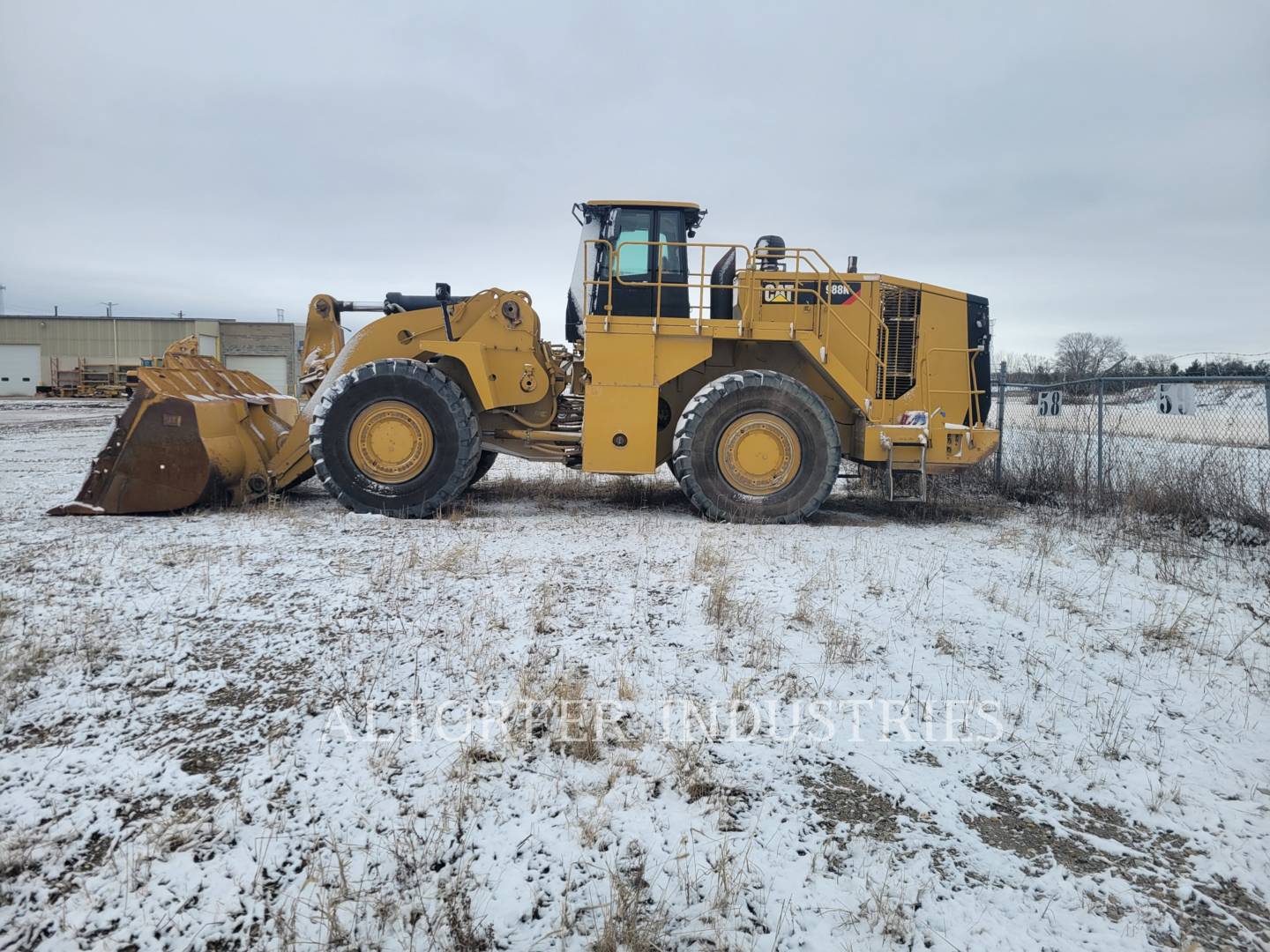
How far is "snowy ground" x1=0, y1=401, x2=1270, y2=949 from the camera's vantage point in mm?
2293

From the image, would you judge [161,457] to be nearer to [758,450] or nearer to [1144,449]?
[758,450]

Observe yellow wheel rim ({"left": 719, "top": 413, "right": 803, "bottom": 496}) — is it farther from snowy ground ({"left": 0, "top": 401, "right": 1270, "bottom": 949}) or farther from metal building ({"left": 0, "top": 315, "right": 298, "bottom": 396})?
metal building ({"left": 0, "top": 315, "right": 298, "bottom": 396})

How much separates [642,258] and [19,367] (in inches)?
Answer: 2223

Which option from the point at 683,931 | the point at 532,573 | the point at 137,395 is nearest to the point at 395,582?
the point at 532,573

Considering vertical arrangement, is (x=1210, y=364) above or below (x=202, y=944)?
above

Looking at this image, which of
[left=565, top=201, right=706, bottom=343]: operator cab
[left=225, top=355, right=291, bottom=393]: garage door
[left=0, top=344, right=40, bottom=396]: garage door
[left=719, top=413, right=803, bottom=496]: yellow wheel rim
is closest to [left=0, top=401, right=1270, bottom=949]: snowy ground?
[left=719, top=413, right=803, bottom=496]: yellow wheel rim

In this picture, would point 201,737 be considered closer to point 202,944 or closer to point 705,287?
point 202,944

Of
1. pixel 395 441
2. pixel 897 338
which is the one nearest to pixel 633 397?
pixel 395 441

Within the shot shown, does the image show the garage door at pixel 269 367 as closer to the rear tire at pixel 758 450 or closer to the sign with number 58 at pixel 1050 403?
the rear tire at pixel 758 450

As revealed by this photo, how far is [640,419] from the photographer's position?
7.67 m

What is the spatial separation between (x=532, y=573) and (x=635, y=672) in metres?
1.82

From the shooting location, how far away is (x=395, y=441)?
25.1 ft

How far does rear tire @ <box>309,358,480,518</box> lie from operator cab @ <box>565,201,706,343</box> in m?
1.81

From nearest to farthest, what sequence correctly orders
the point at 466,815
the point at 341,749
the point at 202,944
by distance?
the point at 202,944
the point at 466,815
the point at 341,749
